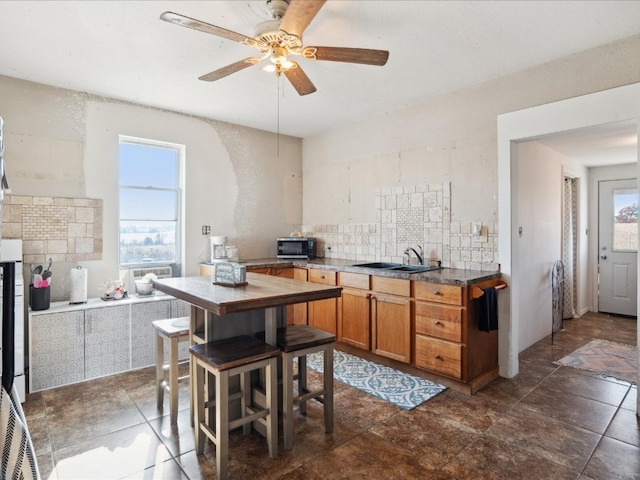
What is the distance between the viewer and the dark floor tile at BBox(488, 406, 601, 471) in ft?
7.04

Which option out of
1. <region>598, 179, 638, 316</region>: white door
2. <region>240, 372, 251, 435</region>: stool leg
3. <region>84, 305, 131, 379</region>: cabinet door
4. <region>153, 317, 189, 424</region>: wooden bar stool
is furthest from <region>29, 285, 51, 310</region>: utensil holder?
<region>598, 179, 638, 316</region>: white door

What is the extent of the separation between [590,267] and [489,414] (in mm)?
4412

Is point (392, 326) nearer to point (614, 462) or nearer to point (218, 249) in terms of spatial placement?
point (614, 462)

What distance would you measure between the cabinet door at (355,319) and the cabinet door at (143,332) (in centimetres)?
186

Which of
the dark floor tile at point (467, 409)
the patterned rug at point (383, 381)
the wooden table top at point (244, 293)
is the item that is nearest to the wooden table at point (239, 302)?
the wooden table top at point (244, 293)

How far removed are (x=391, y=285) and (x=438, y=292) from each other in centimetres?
48

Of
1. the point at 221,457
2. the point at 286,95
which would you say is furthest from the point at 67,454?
the point at 286,95

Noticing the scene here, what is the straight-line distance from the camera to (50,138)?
11.5 feet

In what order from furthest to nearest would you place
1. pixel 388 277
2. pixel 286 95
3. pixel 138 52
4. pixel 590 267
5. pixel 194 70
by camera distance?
A: pixel 590 267 → pixel 286 95 → pixel 388 277 → pixel 194 70 → pixel 138 52

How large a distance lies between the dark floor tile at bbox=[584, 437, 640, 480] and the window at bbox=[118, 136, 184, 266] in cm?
413

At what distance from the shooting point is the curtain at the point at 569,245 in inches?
203

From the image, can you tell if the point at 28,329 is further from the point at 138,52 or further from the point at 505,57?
the point at 505,57

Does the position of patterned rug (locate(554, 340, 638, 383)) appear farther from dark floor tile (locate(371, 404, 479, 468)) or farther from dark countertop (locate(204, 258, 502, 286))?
dark floor tile (locate(371, 404, 479, 468))

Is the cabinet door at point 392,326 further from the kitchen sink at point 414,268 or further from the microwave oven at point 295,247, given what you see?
the microwave oven at point 295,247
